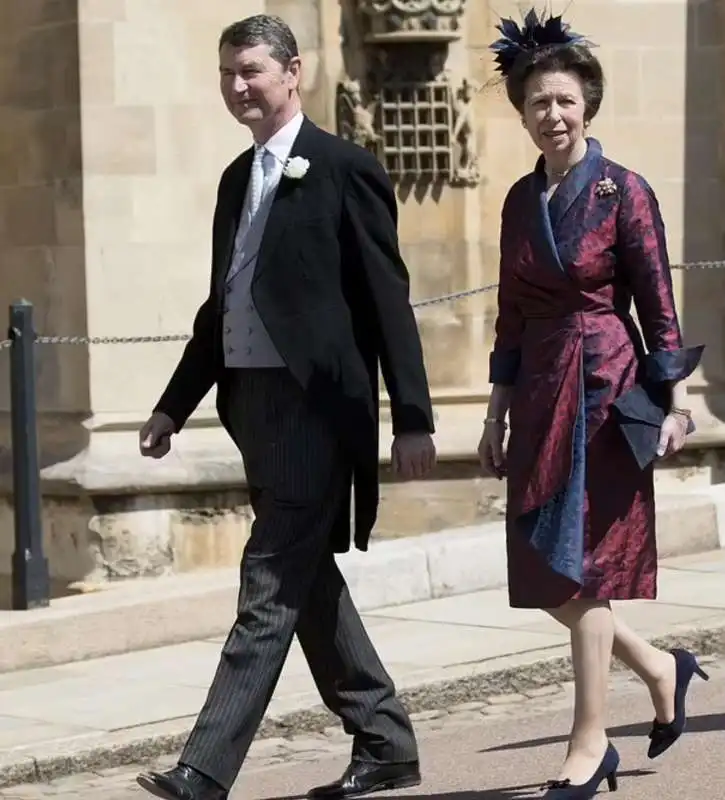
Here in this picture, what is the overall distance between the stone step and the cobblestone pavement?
111 cm

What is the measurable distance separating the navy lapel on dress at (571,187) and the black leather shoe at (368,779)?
1.34 m

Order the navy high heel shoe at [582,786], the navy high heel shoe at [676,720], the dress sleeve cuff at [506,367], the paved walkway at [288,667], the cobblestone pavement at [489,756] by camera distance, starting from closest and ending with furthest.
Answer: the navy high heel shoe at [582,786], the dress sleeve cuff at [506,367], the navy high heel shoe at [676,720], the cobblestone pavement at [489,756], the paved walkway at [288,667]

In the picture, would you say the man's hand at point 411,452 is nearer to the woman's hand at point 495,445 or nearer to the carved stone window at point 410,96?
the woman's hand at point 495,445

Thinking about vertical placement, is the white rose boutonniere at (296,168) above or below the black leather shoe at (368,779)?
above

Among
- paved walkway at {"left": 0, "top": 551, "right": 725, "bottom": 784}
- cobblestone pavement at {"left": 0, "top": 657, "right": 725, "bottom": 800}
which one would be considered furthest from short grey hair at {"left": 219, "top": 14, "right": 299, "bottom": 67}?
paved walkway at {"left": 0, "top": 551, "right": 725, "bottom": 784}

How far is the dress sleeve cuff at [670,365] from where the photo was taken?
5176 mm

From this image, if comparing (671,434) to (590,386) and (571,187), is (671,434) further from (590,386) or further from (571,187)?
(571,187)

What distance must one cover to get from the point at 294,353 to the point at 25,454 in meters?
3.25

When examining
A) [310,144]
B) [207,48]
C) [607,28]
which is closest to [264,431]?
[310,144]

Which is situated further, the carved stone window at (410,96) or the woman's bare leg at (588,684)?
the carved stone window at (410,96)

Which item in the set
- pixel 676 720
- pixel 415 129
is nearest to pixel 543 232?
pixel 676 720

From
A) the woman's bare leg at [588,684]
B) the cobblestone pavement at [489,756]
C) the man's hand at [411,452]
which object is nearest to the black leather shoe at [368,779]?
the cobblestone pavement at [489,756]

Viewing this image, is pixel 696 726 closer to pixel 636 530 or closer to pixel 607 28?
pixel 636 530

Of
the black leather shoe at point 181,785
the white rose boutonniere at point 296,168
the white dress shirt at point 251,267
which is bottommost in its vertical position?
the black leather shoe at point 181,785
